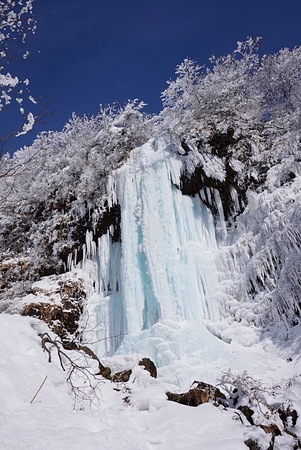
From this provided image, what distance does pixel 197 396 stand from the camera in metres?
5.14

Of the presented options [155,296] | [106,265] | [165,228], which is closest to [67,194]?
[106,265]

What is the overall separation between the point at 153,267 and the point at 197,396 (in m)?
8.47

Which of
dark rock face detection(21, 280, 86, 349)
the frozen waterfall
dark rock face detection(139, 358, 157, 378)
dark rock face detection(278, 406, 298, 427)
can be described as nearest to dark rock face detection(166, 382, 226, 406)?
dark rock face detection(278, 406, 298, 427)

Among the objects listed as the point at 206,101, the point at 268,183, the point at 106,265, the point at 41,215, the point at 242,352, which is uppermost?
the point at 206,101

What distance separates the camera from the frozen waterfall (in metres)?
12.3

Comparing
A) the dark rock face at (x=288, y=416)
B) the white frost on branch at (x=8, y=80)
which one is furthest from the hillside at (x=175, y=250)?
the white frost on branch at (x=8, y=80)

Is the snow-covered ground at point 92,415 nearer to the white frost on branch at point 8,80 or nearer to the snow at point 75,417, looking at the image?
the snow at point 75,417

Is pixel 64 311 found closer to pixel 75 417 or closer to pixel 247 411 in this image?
pixel 247 411

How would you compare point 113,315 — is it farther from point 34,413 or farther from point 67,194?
point 34,413

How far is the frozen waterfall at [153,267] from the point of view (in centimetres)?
1234

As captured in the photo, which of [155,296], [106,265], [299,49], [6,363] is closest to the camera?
[6,363]

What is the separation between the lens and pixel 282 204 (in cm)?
1288

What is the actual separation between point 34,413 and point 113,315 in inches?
431

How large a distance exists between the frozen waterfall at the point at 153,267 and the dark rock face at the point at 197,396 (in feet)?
18.6
